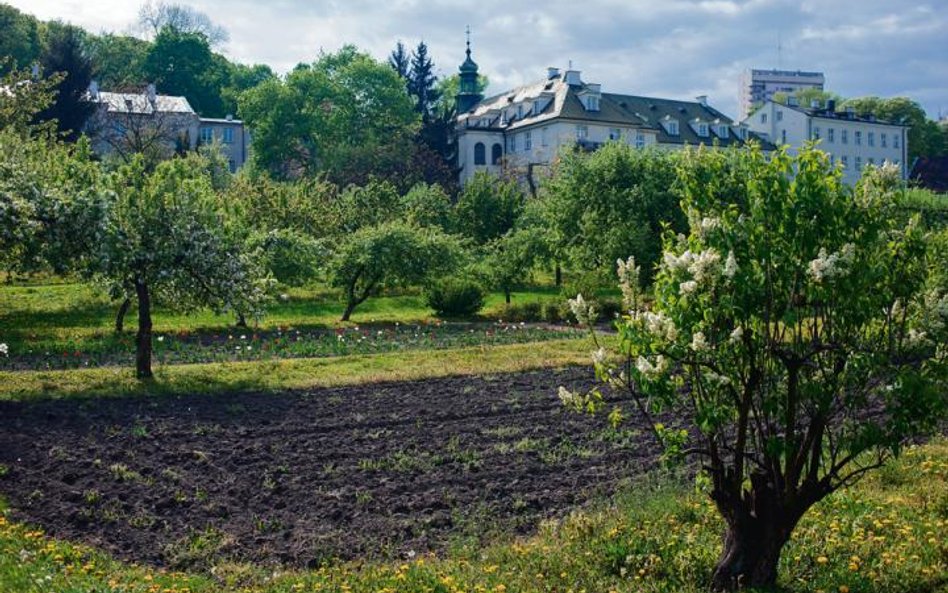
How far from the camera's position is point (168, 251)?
18.9 meters

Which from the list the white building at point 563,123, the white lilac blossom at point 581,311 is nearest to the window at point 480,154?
the white building at point 563,123

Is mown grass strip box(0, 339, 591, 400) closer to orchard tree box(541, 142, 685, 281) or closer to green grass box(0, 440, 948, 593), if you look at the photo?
green grass box(0, 440, 948, 593)

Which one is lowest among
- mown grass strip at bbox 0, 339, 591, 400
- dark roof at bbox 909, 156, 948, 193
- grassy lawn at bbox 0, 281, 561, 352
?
mown grass strip at bbox 0, 339, 591, 400

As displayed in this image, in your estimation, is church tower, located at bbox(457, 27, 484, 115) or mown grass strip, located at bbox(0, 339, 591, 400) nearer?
mown grass strip, located at bbox(0, 339, 591, 400)

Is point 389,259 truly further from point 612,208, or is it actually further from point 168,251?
point 168,251

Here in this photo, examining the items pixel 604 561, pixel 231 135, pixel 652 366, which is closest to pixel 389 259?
pixel 604 561

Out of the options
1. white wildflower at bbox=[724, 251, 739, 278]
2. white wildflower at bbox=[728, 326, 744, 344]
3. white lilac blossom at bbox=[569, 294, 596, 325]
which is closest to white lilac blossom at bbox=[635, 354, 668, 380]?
white wildflower at bbox=[728, 326, 744, 344]

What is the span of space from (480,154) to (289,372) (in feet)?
205

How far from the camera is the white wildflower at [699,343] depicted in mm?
7479

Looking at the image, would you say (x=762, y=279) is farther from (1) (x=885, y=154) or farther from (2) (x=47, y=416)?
(1) (x=885, y=154)

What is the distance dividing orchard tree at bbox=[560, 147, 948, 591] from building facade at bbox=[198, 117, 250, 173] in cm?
8415

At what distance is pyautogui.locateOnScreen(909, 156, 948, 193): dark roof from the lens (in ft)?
307

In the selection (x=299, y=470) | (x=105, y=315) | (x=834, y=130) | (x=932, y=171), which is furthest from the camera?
(x=932, y=171)

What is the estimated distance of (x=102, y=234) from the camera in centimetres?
1848
